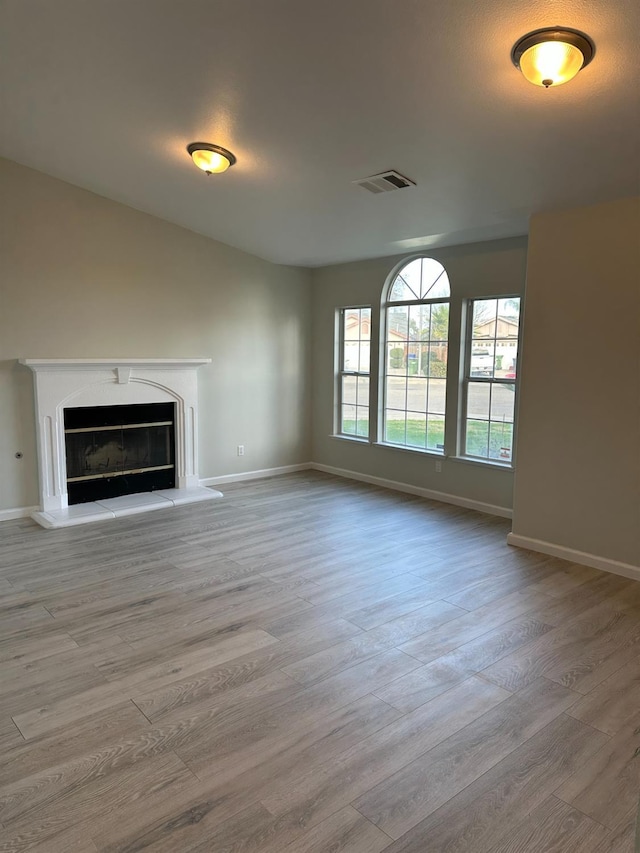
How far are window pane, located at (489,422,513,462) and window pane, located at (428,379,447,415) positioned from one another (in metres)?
0.63

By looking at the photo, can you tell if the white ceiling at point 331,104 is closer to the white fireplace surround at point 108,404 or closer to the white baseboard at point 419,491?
the white fireplace surround at point 108,404

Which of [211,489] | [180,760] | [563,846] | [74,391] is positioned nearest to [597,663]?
[563,846]

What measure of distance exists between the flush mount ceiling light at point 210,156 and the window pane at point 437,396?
2.89m

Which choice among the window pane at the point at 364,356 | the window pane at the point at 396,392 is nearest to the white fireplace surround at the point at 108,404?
the window pane at the point at 364,356

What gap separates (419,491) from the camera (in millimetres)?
5977

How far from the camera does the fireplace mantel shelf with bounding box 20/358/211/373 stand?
194 inches

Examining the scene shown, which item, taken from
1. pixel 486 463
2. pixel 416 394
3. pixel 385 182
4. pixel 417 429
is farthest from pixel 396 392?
pixel 385 182

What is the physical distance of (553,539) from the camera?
4.29 m

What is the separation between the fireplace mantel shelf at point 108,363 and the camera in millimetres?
4918

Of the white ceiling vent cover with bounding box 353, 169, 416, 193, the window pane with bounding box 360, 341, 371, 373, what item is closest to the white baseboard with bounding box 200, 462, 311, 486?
the window pane with bounding box 360, 341, 371, 373

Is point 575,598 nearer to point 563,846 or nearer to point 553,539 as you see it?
point 553,539

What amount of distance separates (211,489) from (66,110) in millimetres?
3641

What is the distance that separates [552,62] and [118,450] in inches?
188

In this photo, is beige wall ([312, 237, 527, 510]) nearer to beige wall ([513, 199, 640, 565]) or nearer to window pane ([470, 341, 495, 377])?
window pane ([470, 341, 495, 377])
